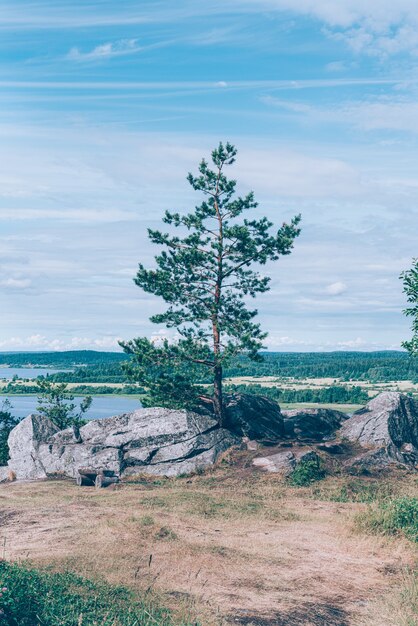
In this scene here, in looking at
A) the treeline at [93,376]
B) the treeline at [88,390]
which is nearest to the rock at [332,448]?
the treeline at [88,390]

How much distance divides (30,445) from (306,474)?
17623mm

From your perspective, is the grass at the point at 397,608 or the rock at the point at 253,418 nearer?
the grass at the point at 397,608

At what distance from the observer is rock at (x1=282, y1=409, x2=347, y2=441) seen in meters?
41.0

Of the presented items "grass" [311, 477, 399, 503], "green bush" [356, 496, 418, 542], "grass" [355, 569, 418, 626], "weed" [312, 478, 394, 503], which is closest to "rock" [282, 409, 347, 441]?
"grass" [311, 477, 399, 503]

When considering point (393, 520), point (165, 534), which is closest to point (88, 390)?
point (165, 534)

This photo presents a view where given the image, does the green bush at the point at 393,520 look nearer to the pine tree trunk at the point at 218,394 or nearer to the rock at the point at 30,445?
the pine tree trunk at the point at 218,394

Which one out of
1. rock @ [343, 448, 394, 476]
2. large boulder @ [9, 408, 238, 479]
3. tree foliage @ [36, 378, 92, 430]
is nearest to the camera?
rock @ [343, 448, 394, 476]

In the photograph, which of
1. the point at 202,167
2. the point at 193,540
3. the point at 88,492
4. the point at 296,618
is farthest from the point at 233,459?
the point at 296,618

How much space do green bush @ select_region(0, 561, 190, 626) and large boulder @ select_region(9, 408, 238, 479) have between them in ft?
62.5

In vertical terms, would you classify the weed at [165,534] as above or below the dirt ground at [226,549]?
above

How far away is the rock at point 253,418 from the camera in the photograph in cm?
3728

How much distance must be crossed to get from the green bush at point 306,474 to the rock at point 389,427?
18.6 ft

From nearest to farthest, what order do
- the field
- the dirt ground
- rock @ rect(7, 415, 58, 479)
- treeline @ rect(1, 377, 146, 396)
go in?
1. the dirt ground
2. rock @ rect(7, 415, 58, 479)
3. the field
4. treeline @ rect(1, 377, 146, 396)

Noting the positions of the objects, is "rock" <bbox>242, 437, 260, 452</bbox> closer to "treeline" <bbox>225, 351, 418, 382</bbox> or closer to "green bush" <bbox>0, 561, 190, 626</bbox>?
"green bush" <bbox>0, 561, 190, 626</bbox>
